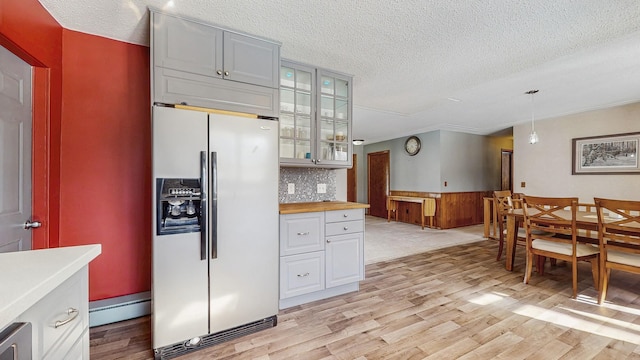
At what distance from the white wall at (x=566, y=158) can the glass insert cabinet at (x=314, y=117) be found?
451cm

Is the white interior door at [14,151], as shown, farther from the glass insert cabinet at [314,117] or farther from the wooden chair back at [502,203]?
the wooden chair back at [502,203]

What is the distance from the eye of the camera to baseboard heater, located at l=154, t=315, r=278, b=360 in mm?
1700

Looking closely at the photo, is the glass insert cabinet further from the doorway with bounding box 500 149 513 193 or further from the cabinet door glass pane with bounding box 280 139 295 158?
the doorway with bounding box 500 149 513 193

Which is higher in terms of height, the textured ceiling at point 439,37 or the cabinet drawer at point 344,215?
the textured ceiling at point 439,37

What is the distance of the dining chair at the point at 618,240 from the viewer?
218cm

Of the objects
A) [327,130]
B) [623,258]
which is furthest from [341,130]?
[623,258]

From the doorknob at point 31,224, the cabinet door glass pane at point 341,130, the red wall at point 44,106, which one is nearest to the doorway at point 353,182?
the cabinet door glass pane at point 341,130

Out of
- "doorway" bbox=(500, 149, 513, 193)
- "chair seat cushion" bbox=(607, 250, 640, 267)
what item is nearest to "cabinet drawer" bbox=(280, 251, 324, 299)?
"chair seat cushion" bbox=(607, 250, 640, 267)

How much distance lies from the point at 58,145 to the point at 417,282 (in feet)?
11.5

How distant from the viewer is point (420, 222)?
6.39 metres

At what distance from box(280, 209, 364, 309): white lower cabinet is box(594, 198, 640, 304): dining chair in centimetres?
213

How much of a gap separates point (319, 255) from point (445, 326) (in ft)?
3.80

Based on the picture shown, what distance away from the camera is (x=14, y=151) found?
→ 1596 mm

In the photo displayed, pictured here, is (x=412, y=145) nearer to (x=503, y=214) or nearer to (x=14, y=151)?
(x=503, y=214)
